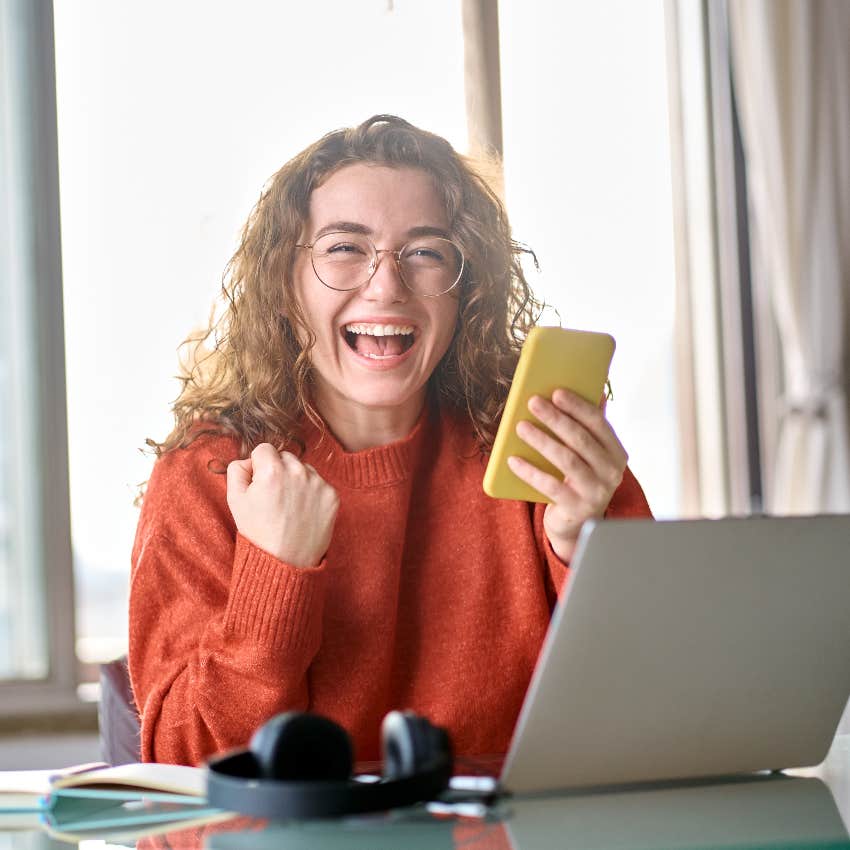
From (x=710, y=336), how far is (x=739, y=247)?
0.27 m

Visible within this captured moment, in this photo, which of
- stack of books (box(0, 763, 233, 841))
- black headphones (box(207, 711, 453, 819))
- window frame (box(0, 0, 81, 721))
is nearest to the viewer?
black headphones (box(207, 711, 453, 819))

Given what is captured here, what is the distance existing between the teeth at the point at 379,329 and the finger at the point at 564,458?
378mm

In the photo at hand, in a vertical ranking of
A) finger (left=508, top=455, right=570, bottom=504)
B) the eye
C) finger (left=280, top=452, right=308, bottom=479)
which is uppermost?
the eye

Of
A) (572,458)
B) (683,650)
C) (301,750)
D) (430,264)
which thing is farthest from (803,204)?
(301,750)

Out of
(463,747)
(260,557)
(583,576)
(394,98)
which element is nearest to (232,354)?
(260,557)

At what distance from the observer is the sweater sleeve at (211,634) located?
1212 millimetres

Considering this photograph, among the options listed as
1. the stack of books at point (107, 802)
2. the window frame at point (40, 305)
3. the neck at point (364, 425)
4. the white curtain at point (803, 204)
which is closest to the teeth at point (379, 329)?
the neck at point (364, 425)

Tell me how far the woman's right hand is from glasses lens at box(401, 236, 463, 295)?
38cm

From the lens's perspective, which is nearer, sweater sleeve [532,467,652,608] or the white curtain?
sweater sleeve [532,467,652,608]

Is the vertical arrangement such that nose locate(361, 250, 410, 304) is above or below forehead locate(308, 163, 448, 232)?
below

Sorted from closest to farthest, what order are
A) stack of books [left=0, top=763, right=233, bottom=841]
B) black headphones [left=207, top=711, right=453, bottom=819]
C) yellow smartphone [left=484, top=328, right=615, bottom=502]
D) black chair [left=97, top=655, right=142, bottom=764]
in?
black headphones [left=207, top=711, right=453, bottom=819]
stack of books [left=0, top=763, right=233, bottom=841]
yellow smartphone [left=484, top=328, right=615, bottom=502]
black chair [left=97, top=655, right=142, bottom=764]

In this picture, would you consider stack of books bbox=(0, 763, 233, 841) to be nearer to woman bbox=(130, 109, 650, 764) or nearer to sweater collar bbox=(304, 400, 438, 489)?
woman bbox=(130, 109, 650, 764)

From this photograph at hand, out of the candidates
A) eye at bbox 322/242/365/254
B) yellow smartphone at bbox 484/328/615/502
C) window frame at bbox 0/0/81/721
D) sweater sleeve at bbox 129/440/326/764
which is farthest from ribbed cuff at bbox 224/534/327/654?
window frame at bbox 0/0/81/721

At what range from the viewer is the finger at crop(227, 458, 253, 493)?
1.26 m
